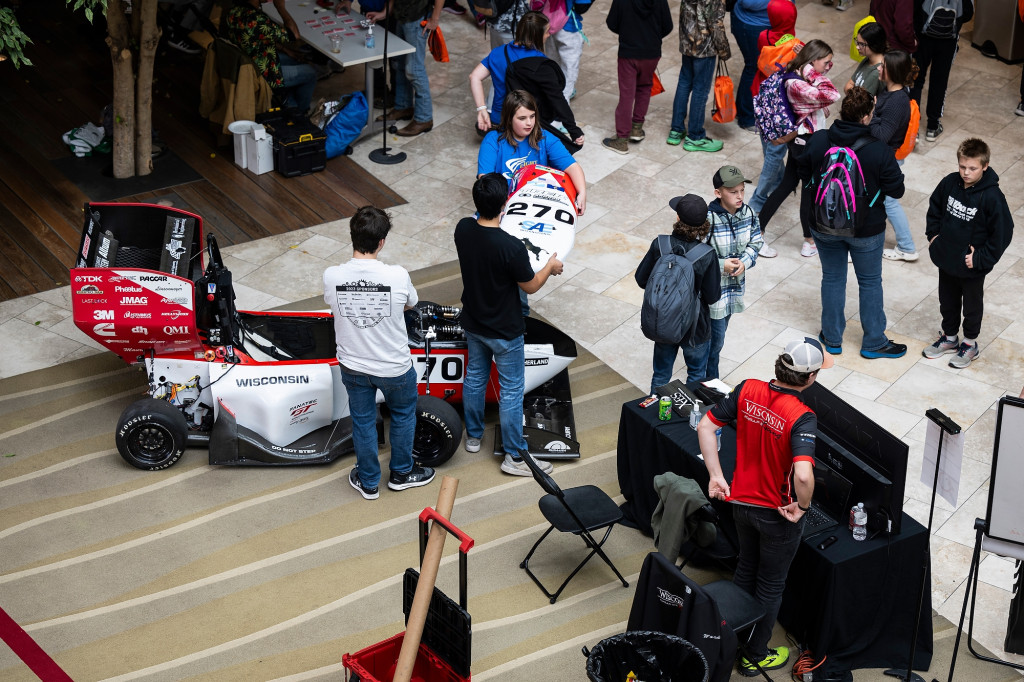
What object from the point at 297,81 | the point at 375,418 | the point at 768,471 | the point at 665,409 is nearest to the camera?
the point at 768,471

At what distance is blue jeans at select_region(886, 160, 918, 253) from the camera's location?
852cm

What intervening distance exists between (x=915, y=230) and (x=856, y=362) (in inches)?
75.5

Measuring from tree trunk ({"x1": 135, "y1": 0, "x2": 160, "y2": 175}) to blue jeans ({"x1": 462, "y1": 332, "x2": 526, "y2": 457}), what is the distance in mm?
4281

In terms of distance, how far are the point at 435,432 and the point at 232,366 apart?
118cm

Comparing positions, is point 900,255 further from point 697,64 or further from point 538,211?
point 538,211

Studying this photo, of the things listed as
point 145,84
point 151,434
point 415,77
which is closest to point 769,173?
point 415,77

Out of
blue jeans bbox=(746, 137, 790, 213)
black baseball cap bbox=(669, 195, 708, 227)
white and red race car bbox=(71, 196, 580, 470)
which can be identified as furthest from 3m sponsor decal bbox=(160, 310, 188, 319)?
blue jeans bbox=(746, 137, 790, 213)

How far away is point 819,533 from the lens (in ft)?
17.3

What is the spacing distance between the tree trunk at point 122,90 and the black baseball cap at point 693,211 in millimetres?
4982

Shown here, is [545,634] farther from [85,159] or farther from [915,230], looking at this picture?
[85,159]

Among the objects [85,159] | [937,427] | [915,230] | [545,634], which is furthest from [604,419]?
[85,159]

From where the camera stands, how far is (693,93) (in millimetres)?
10086

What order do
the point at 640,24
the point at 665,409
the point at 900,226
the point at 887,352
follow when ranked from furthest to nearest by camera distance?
the point at 640,24 → the point at 900,226 → the point at 887,352 → the point at 665,409

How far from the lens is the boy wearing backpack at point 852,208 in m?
7.05
